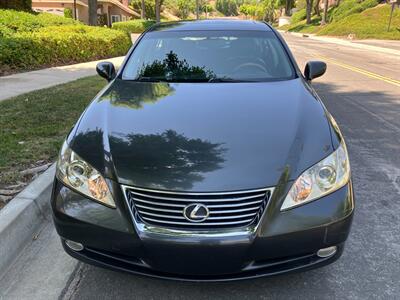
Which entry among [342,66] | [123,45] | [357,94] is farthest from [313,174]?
[123,45]

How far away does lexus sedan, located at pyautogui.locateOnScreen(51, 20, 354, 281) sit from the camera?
238cm

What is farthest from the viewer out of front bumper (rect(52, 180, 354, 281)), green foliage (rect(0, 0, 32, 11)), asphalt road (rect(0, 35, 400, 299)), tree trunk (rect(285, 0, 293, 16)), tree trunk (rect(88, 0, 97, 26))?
tree trunk (rect(285, 0, 293, 16))

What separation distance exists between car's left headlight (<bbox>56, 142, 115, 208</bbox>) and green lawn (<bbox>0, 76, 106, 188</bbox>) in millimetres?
1664

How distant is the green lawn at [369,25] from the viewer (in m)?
39.7

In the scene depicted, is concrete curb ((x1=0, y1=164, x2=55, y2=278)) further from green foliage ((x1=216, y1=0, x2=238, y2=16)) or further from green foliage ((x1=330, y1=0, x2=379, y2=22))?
green foliage ((x1=216, y1=0, x2=238, y2=16))

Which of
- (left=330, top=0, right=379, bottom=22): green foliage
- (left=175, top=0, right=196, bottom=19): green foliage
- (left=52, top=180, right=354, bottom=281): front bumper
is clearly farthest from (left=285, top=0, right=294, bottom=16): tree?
(left=52, top=180, right=354, bottom=281): front bumper

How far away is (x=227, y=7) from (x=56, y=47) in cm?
14411

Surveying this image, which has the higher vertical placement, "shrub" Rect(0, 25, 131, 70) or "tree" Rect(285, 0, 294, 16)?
"shrub" Rect(0, 25, 131, 70)

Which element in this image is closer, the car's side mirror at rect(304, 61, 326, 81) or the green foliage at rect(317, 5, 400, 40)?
the car's side mirror at rect(304, 61, 326, 81)

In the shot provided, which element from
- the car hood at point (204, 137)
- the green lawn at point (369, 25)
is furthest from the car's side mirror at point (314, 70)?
the green lawn at point (369, 25)

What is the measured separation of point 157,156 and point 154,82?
138 centimetres

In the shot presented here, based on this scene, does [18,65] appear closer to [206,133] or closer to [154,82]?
[154,82]

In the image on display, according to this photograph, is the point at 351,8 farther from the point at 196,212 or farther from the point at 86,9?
the point at 196,212

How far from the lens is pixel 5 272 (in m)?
3.10
